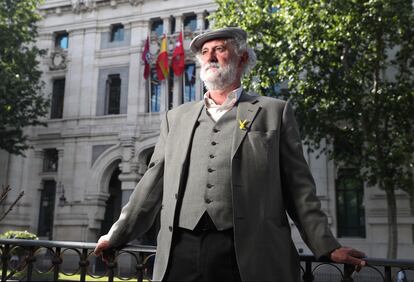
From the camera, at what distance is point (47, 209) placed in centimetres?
2358

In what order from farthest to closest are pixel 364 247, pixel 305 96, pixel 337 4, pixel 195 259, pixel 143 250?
pixel 364 247 < pixel 305 96 < pixel 337 4 < pixel 143 250 < pixel 195 259

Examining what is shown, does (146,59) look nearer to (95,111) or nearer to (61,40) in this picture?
(95,111)

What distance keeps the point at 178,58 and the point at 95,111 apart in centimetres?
527

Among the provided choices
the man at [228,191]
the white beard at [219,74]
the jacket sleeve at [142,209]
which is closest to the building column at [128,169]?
the jacket sleeve at [142,209]

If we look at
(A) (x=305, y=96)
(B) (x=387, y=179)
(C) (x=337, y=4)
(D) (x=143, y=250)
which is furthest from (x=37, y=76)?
(D) (x=143, y=250)

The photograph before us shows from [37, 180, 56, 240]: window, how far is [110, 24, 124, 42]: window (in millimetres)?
8163

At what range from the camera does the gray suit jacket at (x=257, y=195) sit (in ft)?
8.83

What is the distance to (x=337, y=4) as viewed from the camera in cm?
1427

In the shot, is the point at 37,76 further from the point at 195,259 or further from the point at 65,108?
the point at 195,259

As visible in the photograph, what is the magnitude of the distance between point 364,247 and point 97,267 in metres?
11.7

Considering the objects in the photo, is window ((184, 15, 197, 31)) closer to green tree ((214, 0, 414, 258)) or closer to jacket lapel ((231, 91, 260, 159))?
green tree ((214, 0, 414, 258))

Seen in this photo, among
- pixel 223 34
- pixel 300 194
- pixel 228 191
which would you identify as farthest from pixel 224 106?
pixel 300 194

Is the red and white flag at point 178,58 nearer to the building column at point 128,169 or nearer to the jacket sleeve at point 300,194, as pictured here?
the building column at point 128,169

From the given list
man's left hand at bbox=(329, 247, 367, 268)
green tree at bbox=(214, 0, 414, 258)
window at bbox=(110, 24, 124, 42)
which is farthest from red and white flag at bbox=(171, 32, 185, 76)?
man's left hand at bbox=(329, 247, 367, 268)
